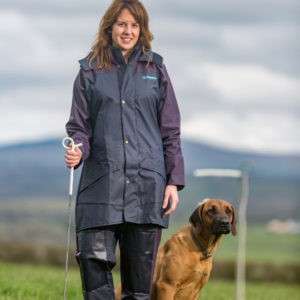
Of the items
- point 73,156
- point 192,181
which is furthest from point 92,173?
point 192,181


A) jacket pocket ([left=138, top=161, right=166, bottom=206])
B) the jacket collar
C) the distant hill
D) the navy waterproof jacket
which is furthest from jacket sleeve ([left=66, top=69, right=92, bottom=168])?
the distant hill

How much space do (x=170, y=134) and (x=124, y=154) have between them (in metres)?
0.36

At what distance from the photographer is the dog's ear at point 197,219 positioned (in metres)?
5.97

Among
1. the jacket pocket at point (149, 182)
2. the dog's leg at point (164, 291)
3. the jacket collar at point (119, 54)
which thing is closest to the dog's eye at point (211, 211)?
the dog's leg at point (164, 291)

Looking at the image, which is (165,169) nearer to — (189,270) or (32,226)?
(189,270)

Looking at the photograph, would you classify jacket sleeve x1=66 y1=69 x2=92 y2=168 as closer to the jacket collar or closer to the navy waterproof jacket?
the navy waterproof jacket

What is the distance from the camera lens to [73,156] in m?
4.48

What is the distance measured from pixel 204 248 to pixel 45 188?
72050mm

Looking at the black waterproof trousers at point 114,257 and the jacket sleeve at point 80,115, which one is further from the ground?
the jacket sleeve at point 80,115

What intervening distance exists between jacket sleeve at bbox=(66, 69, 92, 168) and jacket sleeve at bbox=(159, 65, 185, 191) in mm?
460

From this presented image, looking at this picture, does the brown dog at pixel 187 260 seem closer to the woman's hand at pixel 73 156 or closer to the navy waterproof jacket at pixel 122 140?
the navy waterproof jacket at pixel 122 140

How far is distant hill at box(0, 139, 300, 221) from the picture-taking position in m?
72.4

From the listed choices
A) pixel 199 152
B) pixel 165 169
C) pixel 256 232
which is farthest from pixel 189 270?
pixel 199 152

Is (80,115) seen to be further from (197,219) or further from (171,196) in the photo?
(197,219)
